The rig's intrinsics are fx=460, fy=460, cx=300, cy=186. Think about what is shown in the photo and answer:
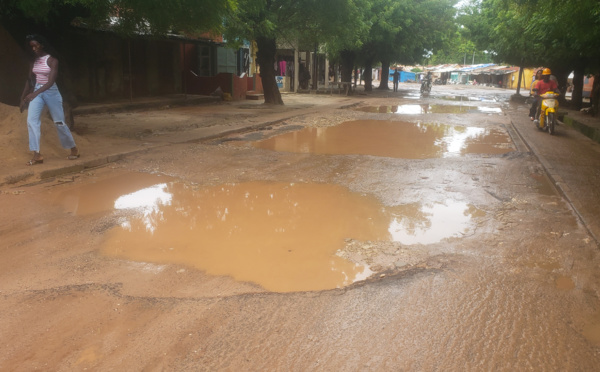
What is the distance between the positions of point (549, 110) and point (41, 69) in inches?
465

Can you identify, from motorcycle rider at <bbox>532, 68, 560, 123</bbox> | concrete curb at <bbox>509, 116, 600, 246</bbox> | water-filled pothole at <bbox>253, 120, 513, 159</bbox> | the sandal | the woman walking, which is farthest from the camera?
motorcycle rider at <bbox>532, 68, 560, 123</bbox>

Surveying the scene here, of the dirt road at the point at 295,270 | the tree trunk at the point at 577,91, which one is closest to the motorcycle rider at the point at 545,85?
the dirt road at the point at 295,270

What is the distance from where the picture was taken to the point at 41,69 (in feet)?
21.7

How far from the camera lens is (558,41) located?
16.4 m

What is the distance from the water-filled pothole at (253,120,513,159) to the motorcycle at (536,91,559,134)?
111 cm

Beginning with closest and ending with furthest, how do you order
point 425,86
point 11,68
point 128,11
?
point 11,68, point 128,11, point 425,86

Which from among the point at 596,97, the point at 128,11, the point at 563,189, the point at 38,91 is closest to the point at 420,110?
the point at 596,97

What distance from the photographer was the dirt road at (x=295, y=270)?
2.68 metres

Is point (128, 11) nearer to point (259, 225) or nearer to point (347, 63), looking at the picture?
point (259, 225)

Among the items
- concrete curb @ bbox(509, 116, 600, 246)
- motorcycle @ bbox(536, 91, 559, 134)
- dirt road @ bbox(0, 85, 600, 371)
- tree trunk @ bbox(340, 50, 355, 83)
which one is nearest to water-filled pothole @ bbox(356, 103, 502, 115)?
motorcycle @ bbox(536, 91, 559, 134)

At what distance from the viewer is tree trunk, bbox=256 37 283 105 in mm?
18688

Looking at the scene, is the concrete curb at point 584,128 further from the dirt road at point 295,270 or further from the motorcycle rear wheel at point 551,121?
the dirt road at point 295,270

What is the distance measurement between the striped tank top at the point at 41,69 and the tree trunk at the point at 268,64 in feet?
41.2

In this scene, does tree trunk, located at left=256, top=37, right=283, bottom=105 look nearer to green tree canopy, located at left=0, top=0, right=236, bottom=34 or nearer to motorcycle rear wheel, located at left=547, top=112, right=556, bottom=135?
green tree canopy, located at left=0, top=0, right=236, bottom=34
